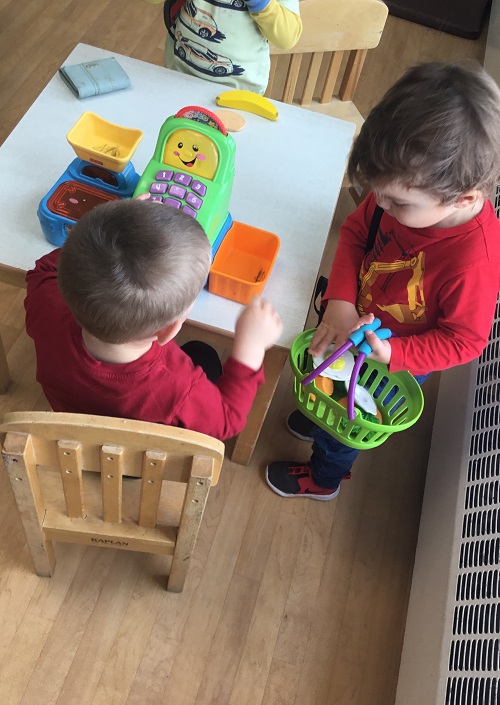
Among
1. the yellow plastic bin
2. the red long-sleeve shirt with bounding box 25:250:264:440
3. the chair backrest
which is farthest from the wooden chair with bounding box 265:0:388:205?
the red long-sleeve shirt with bounding box 25:250:264:440

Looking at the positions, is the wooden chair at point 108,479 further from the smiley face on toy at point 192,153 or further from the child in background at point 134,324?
the smiley face on toy at point 192,153

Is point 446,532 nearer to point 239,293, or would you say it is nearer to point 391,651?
point 391,651

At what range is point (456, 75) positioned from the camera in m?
0.89

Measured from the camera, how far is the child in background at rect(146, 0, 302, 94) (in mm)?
1418

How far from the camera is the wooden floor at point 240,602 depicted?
1.24m

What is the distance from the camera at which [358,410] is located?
112 cm

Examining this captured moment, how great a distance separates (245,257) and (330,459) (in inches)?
18.8

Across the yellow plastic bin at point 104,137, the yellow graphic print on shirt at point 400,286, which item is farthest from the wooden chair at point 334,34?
the yellow graphic print on shirt at point 400,286

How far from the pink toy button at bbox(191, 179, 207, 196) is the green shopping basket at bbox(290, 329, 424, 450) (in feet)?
0.98

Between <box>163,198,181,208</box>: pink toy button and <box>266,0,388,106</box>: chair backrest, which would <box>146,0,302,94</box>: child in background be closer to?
<box>266,0,388,106</box>: chair backrest

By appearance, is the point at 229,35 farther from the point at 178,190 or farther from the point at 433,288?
the point at 433,288

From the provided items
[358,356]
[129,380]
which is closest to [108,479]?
[129,380]

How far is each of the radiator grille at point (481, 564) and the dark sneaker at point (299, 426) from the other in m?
0.42

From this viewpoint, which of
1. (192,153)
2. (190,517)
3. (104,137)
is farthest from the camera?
(104,137)
